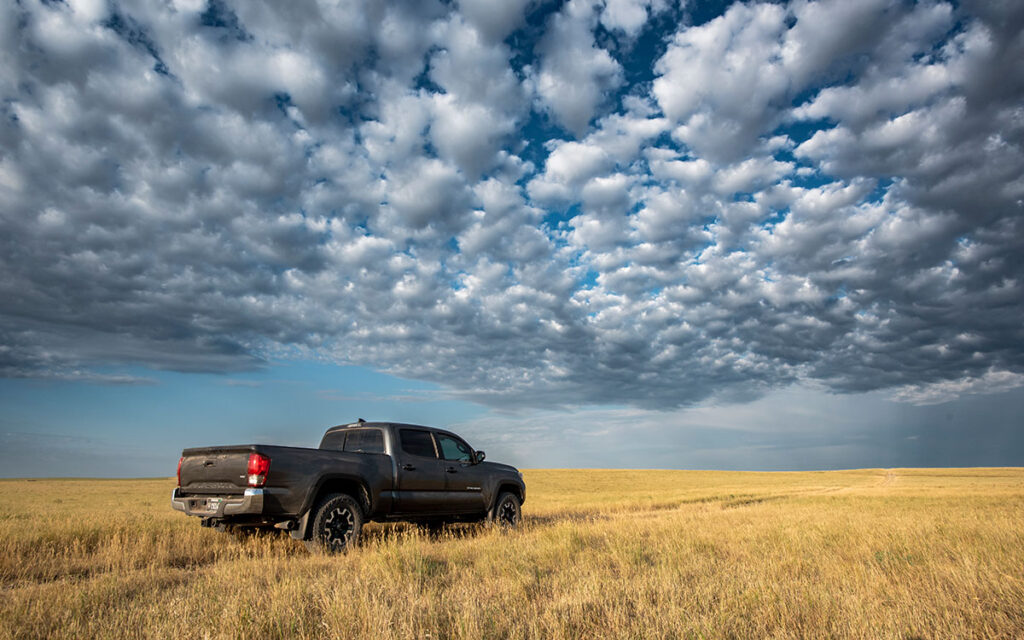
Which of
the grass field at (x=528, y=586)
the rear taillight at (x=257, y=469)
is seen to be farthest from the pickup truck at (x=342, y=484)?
the grass field at (x=528, y=586)

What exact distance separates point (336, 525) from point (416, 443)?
2.15 metres

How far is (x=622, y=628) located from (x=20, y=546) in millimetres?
8849

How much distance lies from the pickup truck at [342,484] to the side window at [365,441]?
18 millimetres

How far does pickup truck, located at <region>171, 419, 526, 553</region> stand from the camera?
26.3 feet

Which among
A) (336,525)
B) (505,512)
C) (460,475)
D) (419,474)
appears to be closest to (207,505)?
(336,525)

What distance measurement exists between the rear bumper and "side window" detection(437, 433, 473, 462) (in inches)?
146

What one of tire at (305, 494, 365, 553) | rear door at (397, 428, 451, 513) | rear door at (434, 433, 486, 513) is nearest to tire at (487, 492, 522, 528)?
rear door at (434, 433, 486, 513)

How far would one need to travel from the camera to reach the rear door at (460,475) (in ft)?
35.2

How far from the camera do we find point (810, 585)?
18.8 feet

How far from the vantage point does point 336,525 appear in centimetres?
873

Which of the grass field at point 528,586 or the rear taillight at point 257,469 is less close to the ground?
the rear taillight at point 257,469

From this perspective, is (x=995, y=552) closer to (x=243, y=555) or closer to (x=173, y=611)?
(x=173, y=611)

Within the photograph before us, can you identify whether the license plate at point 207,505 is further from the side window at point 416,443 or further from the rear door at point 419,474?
the side window at point 416,443

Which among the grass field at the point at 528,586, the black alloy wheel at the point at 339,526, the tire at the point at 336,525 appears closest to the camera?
the grass field at the point at 528,586
